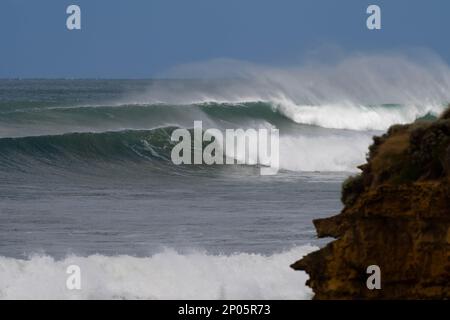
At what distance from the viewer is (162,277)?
13.0 metres

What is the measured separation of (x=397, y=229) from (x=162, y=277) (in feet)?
19.2

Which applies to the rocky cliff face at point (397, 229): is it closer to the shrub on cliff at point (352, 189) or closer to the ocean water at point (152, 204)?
the shrub on cliff at point (352, 189)

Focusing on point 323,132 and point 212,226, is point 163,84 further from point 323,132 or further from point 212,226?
point 212,226

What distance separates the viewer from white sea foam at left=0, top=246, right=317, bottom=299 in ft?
40.2

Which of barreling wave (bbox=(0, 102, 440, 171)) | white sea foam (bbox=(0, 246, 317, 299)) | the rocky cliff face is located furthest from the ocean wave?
the rocky cliff face

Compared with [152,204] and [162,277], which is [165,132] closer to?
[152,204]

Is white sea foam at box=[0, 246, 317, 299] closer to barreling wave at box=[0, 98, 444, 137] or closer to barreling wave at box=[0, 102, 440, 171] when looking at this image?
barreling wave at box=[0, 102, 440, 171]

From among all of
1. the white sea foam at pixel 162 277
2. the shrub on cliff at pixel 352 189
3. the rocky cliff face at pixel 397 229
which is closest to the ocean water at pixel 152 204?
the white sea foam at pixel 162 277

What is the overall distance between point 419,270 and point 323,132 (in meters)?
31.7

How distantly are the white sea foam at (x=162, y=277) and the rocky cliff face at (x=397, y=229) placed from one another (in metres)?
3.88

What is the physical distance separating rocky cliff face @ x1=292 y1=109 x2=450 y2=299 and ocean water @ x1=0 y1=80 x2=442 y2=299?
3985mm

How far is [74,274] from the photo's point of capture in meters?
12.9
